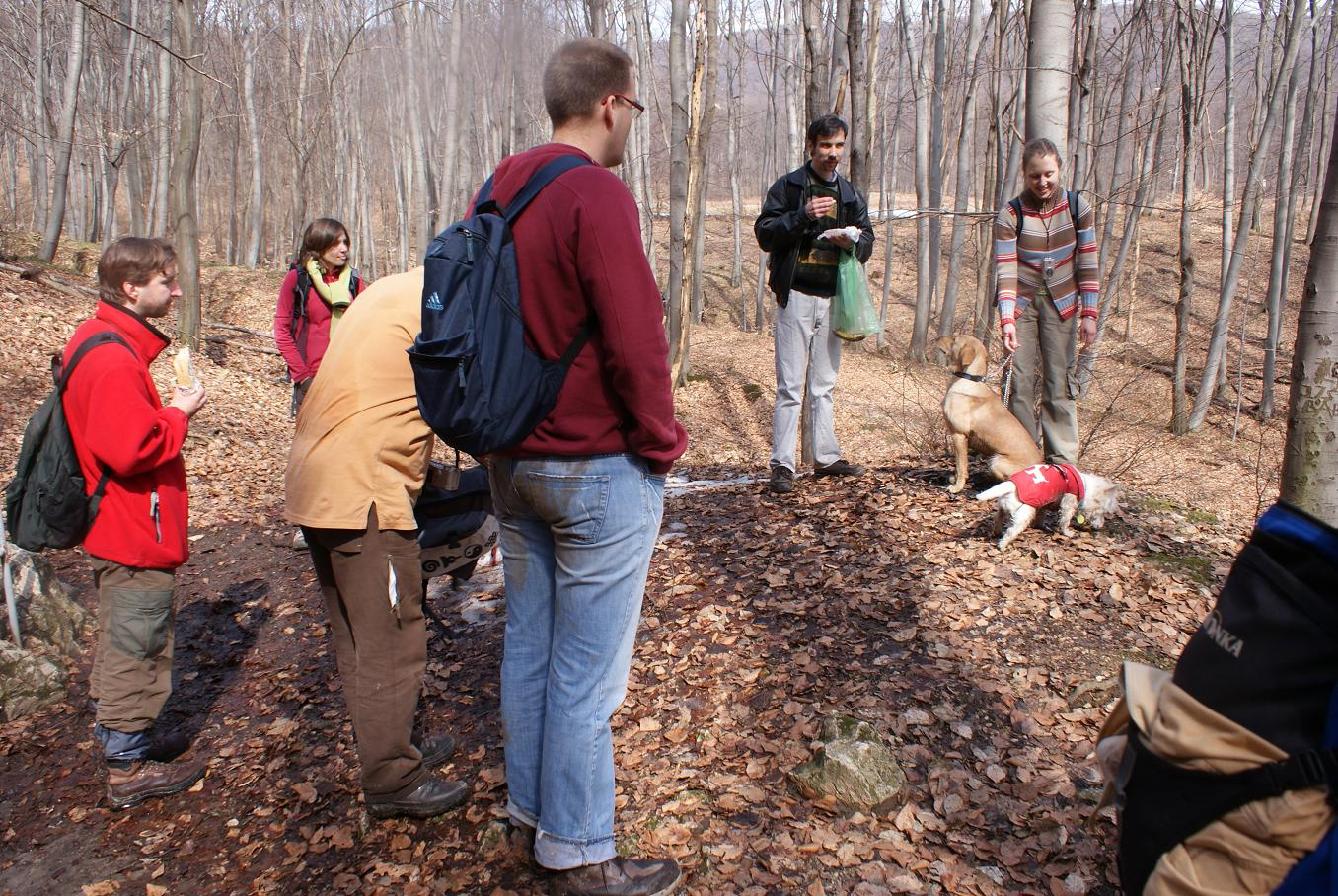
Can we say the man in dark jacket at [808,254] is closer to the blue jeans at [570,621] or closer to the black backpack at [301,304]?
the black backpack at [301,304]

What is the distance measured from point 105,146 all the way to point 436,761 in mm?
23502

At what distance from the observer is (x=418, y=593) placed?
3.09 metres

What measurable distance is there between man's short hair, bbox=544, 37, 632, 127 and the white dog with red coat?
376 centimetres

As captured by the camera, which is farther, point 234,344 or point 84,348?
point 234,344

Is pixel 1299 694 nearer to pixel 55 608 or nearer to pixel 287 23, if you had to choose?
pixel 55 608

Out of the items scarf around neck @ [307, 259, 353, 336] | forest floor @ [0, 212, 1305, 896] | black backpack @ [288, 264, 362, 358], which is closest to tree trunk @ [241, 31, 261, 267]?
forest floor @ [0, 212, 1305, 896]

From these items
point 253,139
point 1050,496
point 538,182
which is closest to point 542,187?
point 538,182

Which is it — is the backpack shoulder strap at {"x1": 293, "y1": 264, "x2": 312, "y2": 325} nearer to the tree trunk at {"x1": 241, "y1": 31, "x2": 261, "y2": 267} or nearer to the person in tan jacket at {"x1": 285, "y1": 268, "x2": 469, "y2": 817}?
the person in tan jacket at {"x1": 285, "y1": 268, "x2": 469, "y2": 817}

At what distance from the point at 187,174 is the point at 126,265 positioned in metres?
10.4

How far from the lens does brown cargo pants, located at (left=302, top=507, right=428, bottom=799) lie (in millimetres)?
2920

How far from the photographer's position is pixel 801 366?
20.2 ft

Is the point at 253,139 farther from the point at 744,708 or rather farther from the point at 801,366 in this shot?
the point at 744,708

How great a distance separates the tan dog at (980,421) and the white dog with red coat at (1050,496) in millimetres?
340

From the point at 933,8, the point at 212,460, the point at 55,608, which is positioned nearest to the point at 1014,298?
the point at 55,608
